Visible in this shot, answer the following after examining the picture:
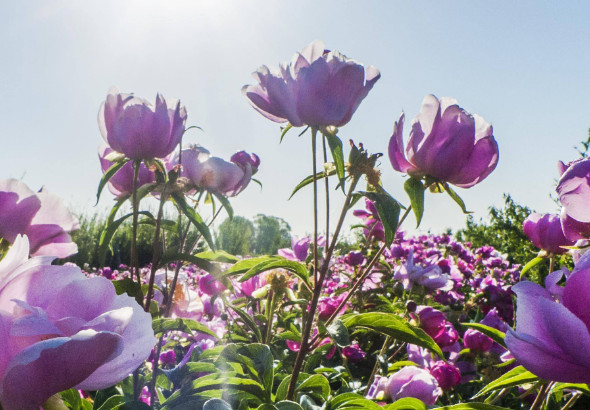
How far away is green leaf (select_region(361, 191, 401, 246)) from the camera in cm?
80

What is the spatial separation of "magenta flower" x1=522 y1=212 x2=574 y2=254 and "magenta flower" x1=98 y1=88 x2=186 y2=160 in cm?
90

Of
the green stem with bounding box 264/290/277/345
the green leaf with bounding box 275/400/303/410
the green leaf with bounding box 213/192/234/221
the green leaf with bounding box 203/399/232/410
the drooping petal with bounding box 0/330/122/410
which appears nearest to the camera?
the drooping petal with bounding box 0/330/122/410

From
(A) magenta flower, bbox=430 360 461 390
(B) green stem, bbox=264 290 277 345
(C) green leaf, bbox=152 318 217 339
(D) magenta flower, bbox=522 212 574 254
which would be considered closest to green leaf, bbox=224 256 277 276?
(C) green leaf, bbox=152 318 217 339

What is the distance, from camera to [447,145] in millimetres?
896

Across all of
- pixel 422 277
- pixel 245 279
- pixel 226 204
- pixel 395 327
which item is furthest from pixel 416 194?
pixel 422 277

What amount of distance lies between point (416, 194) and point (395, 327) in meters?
0.26

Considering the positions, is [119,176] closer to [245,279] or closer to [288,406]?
[245,279]

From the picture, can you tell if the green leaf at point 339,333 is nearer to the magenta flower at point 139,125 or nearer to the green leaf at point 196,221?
the green leaf at point 196,221

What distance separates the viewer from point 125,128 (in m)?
0.91

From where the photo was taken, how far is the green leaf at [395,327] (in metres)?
0.80

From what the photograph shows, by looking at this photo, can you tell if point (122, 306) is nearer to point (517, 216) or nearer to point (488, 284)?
point (488, 284)

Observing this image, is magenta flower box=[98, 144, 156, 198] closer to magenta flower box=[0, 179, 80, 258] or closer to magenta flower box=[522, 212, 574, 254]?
magenta flower box=[0, 179, 80, 258]

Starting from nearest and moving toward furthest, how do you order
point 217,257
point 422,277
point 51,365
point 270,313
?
point 51,365 < point 217,257 < point 270,313 < point 422,277

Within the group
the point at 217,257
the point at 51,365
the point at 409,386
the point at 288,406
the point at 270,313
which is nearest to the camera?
the point at 51,365
